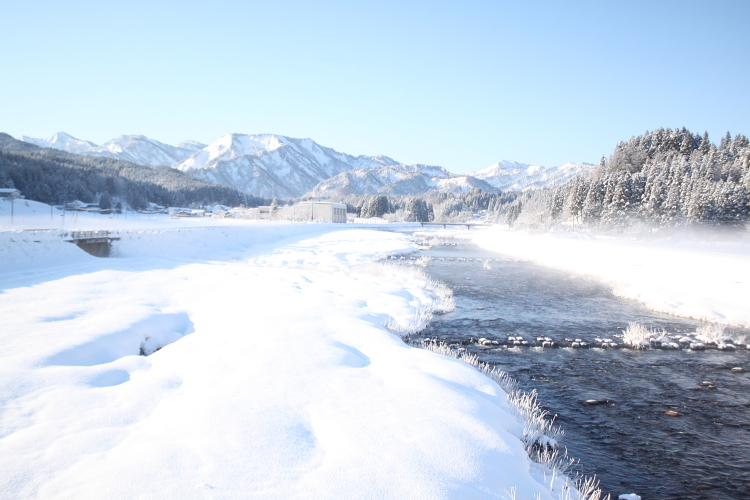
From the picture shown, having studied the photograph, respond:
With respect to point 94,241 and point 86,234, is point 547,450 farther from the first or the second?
point 86,234

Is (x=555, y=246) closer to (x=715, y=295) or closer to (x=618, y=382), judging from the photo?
(x=715, y=295)

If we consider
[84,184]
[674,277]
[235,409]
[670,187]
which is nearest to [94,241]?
[235,409]

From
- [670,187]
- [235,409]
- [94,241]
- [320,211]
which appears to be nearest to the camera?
[235,409]

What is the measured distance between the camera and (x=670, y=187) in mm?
50781

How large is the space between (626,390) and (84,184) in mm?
115765

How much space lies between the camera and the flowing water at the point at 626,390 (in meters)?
5.89

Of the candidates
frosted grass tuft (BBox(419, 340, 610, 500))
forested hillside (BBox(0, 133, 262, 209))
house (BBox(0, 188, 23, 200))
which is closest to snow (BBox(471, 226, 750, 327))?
frosted grass tuft (BBox(419, 340, 610, 500))

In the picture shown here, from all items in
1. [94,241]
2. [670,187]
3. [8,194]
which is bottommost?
[94,241]

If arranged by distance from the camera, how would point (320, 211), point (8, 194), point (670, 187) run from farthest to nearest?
1. point (320, 211)
2. point (8, 194)
3. point (670, 187)

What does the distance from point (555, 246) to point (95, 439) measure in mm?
39307

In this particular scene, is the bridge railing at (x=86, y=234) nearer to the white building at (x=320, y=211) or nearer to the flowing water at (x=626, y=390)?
the flowing water at (x=626, y=390)

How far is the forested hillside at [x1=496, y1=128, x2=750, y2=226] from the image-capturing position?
45.5m

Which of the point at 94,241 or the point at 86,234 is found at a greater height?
the point at 86,234

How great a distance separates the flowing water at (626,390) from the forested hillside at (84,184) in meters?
90.5
